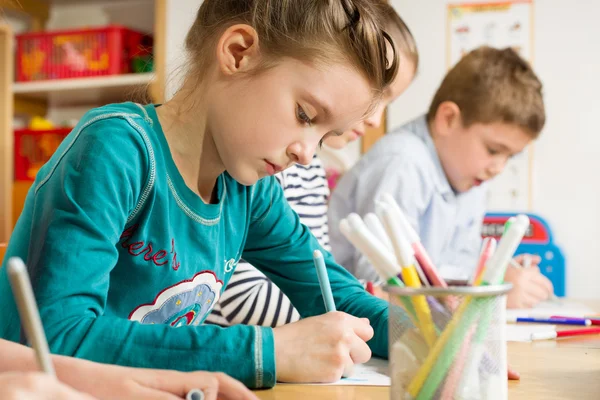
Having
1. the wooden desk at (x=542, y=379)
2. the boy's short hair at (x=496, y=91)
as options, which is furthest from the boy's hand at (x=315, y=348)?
the boy's short hair at (x=496, y=91)

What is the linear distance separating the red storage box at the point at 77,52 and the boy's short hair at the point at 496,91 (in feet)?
3.98

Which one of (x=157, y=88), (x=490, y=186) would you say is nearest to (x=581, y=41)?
(x=490, y=186)

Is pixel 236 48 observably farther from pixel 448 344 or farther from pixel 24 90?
pixel 24 90

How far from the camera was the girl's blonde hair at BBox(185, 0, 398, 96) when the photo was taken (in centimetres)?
68

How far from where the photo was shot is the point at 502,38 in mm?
2350

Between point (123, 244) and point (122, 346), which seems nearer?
point (122, 346)

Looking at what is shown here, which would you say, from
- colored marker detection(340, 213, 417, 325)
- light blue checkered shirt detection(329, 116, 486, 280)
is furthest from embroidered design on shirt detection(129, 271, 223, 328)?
light blue checkered shirt detection(329, 116, 486, 280)

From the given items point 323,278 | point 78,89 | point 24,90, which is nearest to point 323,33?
point 323,278

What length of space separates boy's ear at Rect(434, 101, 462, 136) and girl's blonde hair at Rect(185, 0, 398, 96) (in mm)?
925

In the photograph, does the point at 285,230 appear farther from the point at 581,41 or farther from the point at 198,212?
the point at 581,41

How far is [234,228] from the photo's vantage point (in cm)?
82

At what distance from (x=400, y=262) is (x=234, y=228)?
1.26 feet

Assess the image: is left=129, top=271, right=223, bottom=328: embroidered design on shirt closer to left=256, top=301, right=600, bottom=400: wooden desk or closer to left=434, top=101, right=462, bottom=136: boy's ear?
left=256, top=301, right=600, bottom=400: wooden desk

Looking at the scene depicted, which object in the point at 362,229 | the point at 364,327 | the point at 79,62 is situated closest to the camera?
the point at 362,229
